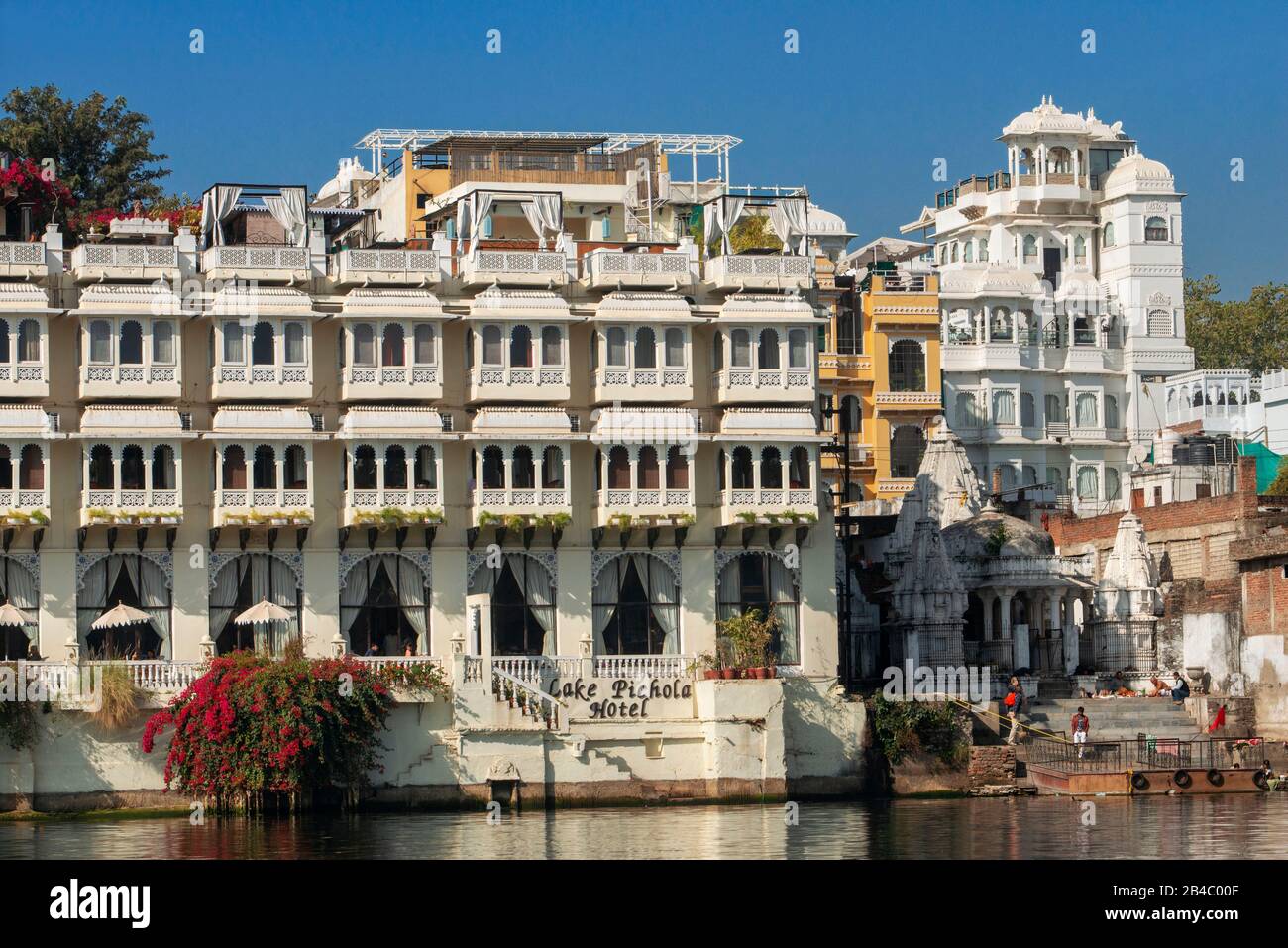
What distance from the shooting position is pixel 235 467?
54.0m

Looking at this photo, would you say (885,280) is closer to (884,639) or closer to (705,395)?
(884,639)

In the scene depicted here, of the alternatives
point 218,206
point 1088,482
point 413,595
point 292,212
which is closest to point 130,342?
point 218,206

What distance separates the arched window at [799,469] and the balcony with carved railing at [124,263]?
15275 mm

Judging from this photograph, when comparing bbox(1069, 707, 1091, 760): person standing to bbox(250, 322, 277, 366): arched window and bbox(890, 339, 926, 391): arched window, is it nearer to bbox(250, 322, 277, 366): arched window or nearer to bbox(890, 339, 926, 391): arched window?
bbox(250, 322, 277, 366): arched window

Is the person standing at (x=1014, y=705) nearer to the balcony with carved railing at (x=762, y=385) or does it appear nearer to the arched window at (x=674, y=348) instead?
the balcony with carved railing at (x=762, y=385)

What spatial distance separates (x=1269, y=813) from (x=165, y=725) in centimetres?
2305

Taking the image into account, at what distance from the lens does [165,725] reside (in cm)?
5022

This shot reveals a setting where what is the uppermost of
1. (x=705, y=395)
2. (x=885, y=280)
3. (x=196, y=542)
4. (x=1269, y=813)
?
(x=885, y=280)

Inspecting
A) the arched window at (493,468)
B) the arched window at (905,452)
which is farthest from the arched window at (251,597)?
the arched window at (905,452)

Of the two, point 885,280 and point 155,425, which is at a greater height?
point 885,280

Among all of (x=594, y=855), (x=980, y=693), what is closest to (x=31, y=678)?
(x=594, y=855)

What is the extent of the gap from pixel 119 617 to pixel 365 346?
8.49 metres

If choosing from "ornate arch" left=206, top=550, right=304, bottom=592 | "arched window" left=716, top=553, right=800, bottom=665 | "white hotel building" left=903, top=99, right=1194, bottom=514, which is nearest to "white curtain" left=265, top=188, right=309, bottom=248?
"ornate arch" left=206, top=550, right=304, bottom=592

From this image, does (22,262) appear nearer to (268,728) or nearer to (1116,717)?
(268,728)
